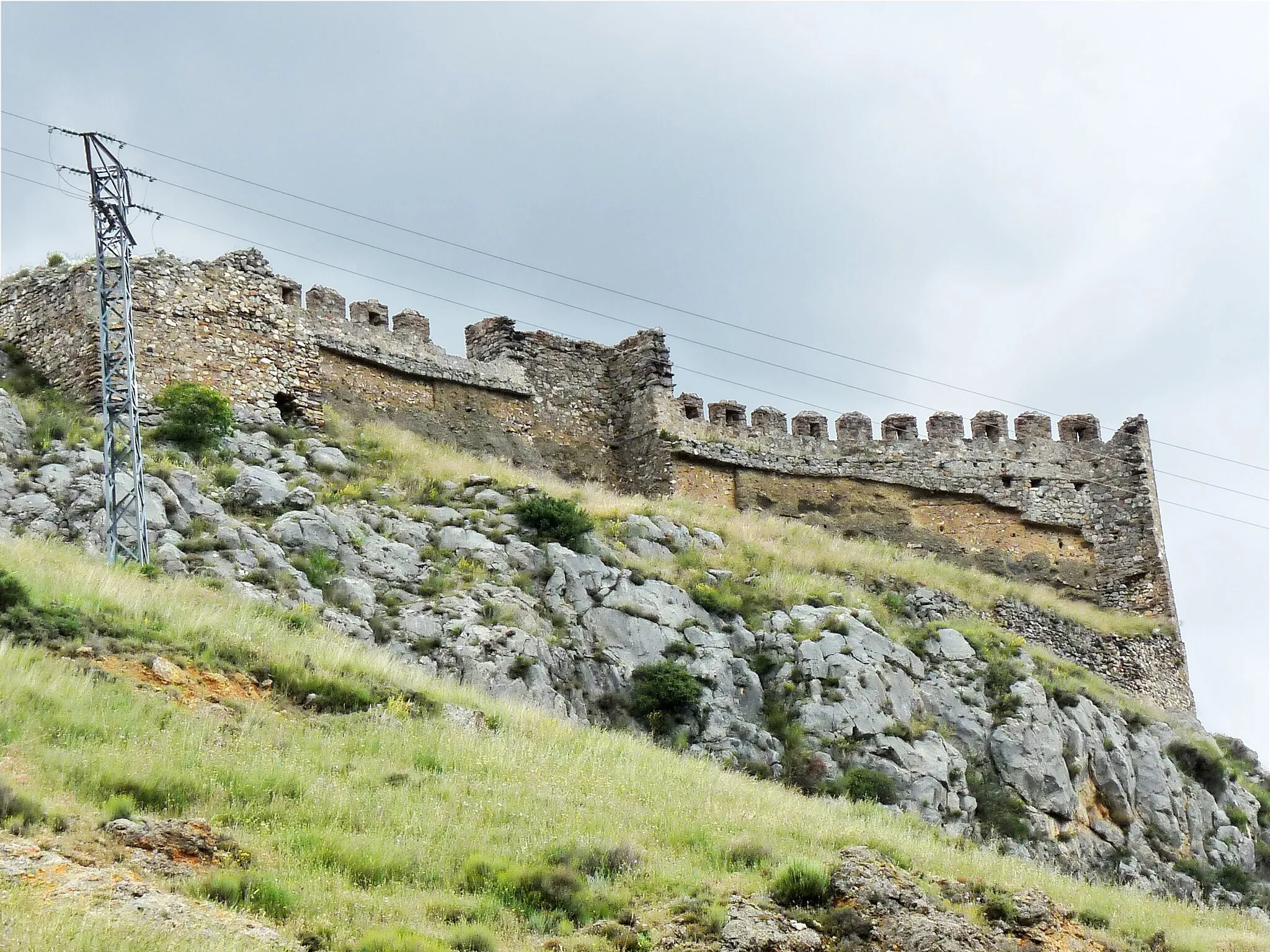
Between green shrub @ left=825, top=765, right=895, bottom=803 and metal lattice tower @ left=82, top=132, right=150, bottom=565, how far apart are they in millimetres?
11581

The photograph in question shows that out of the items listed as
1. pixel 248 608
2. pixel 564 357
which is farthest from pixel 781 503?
pixel 248 608

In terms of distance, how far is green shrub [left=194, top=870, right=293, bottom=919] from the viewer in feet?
36.0

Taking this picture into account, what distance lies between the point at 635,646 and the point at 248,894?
545 inches

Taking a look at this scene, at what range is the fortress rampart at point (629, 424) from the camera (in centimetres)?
2819

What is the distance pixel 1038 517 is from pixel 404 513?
61.9 feet

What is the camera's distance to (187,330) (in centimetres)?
2795

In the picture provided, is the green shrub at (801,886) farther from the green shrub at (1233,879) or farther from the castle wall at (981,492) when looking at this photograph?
the castle wall at (981,492)

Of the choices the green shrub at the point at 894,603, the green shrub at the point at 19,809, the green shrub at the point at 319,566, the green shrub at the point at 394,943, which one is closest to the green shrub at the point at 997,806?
the green shrub at the point at 894,603

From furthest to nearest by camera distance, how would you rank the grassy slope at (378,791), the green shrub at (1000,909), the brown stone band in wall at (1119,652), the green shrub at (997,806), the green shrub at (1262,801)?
the brown stone band in wall at (1119,652), the green shrub at (1262,801), the green shrub at (997,806), the green shrub at (1000,909), the grassy slope at (378,791)

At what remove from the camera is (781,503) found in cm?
3578

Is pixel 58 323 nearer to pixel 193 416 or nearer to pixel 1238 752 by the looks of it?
pixel 193 416

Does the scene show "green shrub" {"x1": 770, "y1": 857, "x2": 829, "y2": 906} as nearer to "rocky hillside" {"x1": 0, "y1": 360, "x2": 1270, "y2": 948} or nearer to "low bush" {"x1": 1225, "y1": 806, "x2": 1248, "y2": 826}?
"rocky hillside" {"x1": 0, "y1": 360, "x2": 1270, "y2": 948}

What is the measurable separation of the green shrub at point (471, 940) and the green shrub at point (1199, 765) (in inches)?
887

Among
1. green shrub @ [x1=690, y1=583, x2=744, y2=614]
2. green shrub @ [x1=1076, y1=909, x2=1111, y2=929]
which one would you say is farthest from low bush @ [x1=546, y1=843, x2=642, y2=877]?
green shrub @ [x1=690, y1=583, x2=744, y2=614]
